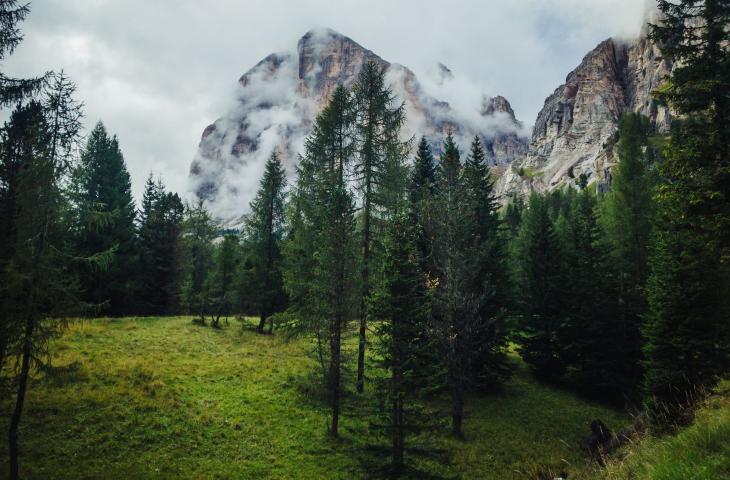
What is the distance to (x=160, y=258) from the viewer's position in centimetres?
4053

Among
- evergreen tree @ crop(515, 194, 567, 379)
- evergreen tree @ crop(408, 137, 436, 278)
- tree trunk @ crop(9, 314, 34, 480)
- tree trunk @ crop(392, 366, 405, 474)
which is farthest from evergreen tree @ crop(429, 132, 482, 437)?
tree trunk @ crop(9, 314, 34, 480)

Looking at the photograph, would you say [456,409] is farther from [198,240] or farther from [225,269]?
[198,240]

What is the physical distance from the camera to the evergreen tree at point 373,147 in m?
23.3

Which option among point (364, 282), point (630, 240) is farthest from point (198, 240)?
point (630, 240)

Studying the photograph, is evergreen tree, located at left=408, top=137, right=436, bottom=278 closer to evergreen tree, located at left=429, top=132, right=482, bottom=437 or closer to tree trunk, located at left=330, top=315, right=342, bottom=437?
evergreen tree, located at left=429, top=132, right=482, bottom=437

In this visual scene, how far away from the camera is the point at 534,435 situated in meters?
20.8

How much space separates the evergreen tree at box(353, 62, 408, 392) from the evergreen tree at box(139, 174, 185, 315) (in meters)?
27.1

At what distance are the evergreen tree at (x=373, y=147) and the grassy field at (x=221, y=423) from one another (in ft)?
19.0

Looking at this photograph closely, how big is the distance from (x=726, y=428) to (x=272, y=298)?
31.5 meters

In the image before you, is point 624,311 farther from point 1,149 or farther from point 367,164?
point 1,149

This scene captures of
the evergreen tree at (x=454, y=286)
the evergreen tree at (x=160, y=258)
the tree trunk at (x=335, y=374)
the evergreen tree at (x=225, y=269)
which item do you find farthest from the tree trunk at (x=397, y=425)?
the evergreen tree at (x=160, y=258)

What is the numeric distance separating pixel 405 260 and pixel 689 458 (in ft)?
37.6

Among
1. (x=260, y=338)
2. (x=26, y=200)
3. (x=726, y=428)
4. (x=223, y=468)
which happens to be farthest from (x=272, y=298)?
A: (x=726, y=428)

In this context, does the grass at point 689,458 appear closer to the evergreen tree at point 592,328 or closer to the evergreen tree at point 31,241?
the evergreen tree at point 31,241
